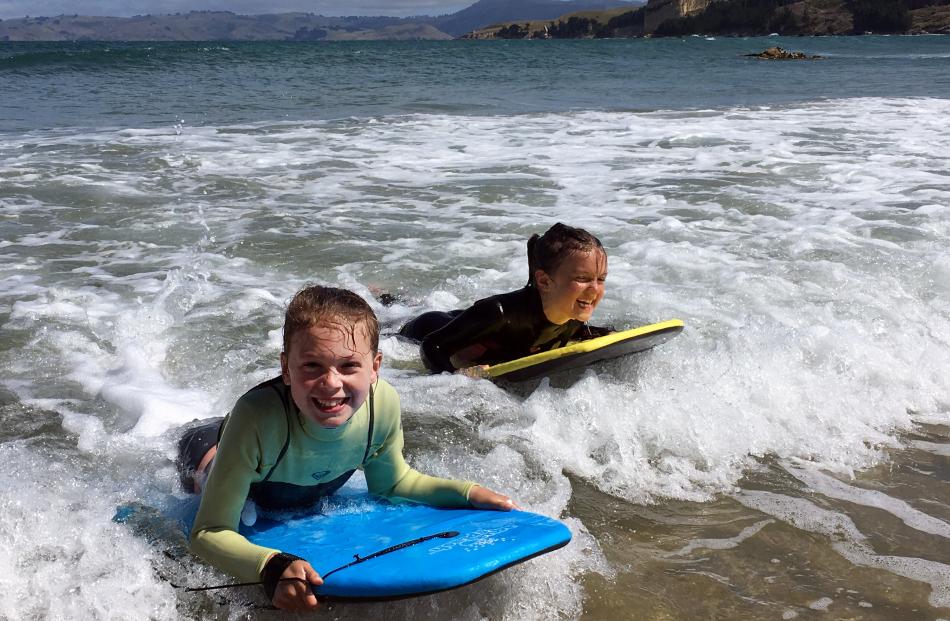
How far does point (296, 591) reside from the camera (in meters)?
2.32

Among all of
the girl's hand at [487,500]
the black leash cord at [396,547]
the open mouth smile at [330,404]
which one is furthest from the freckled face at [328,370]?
the girl's hand at [487,500]

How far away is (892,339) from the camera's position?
4762mm

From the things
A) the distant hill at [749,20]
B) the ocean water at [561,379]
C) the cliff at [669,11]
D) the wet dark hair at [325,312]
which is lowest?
the ocean water at [561,379]

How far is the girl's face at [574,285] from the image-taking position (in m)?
3.97

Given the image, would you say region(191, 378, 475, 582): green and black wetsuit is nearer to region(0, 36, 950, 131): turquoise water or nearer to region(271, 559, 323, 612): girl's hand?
region(271, 559, 323, 612): girl's hand

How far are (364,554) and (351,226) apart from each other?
5490 millimetres

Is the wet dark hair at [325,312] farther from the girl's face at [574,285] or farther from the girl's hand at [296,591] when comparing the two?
Answer: the girl's face at [574,285]

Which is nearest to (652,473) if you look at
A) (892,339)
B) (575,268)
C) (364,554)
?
(575,268)

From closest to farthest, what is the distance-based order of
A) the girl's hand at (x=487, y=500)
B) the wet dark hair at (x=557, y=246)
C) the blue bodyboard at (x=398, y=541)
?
the blue bodyboard at (x=398, y=541) → the girl's hand at (x=487, y=500) → the wet dark hair at (x=557, y=246)

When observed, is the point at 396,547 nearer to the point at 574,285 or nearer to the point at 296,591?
the point at 296,591

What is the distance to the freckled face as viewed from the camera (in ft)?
7.99

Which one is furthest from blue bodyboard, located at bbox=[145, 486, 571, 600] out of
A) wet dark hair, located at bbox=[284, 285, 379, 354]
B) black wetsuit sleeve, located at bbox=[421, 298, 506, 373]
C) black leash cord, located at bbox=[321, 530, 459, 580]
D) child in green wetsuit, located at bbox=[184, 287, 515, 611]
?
black wetsuit sleeve, located at bbox=[421, 298, 506, 373]

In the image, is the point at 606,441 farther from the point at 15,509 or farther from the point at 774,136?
the point at 774,136

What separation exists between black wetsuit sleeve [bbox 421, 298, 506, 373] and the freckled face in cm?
176
